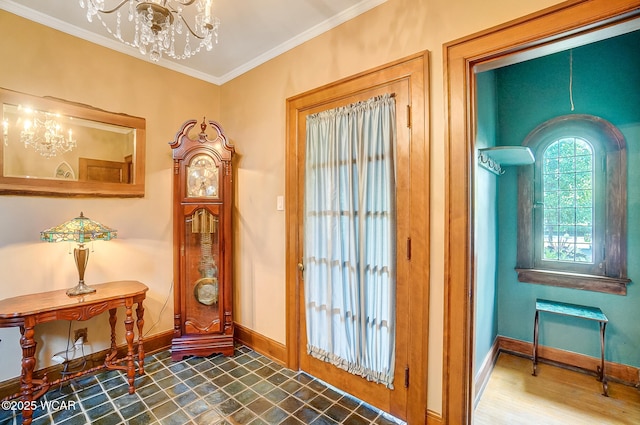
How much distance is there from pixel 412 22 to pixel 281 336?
2611 millimetres

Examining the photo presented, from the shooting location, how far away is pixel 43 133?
2.25m

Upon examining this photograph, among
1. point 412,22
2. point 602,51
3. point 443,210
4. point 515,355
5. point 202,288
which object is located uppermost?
point 602,51

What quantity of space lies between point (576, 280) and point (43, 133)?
15.0ft

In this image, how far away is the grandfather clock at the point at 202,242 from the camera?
273 centimetres

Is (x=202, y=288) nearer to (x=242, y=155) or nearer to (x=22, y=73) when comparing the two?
(x=242, y=155)

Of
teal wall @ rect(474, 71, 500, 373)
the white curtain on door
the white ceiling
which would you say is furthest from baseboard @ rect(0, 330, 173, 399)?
teal wall @ rect(474, 71, 500, 373)

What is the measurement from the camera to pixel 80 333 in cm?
243

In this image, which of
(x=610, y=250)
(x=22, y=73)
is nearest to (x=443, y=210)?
(x=610, y=250)

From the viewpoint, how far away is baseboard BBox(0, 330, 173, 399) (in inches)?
82.2

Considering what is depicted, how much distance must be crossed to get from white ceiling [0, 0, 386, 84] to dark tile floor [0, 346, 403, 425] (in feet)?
9.07

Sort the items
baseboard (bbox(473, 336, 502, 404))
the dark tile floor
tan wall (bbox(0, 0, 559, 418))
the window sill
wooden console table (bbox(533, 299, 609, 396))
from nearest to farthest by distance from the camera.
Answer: tan wall (bbox(0, 0, 559, 418))
the dark tile floor
baseboard (bbox(473, 336, 502, 404))
wooden console table (bbox(533, 299, 609, 396))
the window sill

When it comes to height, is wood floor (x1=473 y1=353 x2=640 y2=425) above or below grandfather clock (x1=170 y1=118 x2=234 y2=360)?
below

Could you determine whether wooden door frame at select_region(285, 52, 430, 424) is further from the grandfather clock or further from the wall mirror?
the wall mirror

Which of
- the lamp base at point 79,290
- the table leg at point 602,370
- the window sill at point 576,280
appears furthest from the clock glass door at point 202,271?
the table leg at point 602,370
